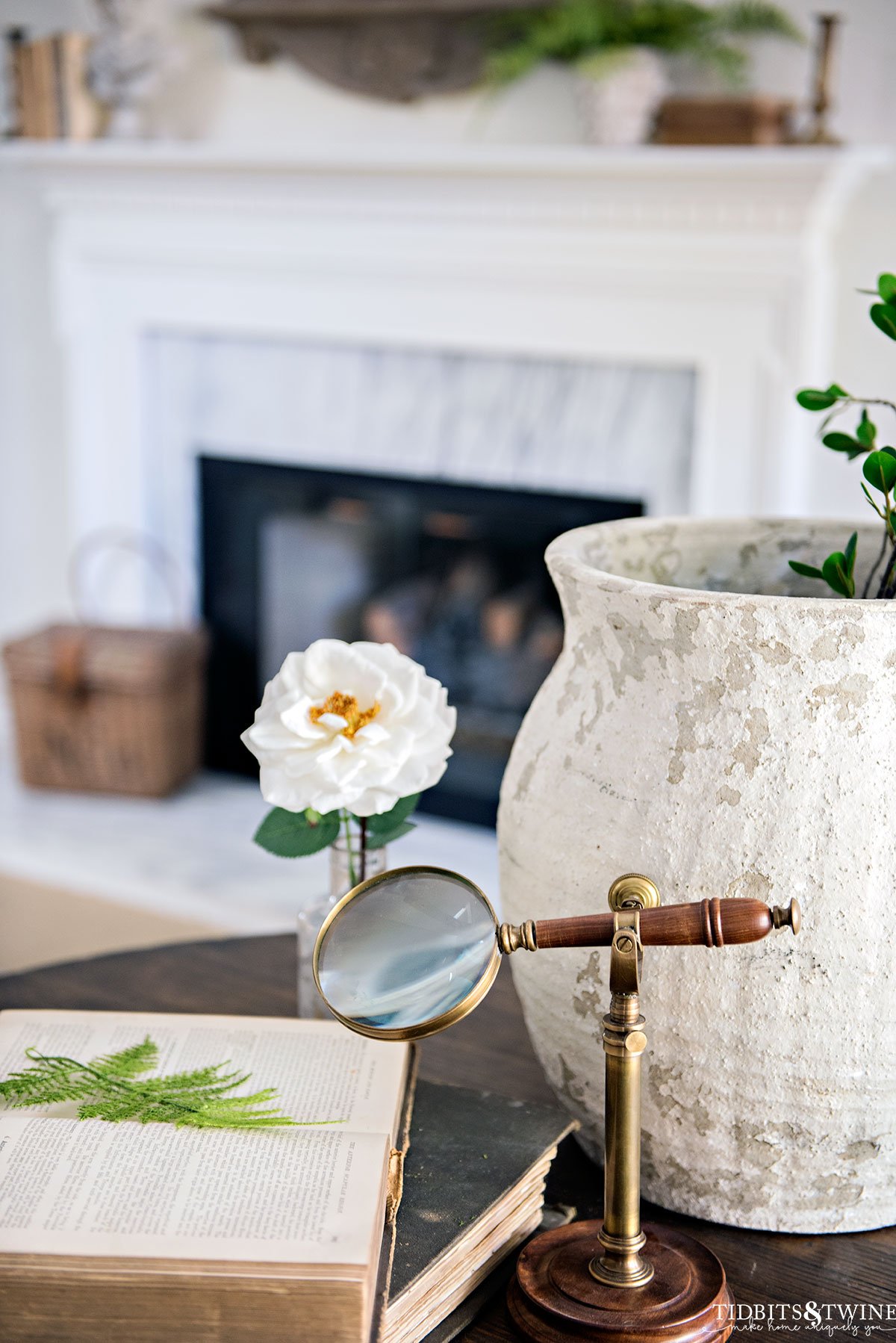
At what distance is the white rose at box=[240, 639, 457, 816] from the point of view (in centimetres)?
69

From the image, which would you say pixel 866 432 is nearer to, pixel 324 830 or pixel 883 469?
pixel 883 469

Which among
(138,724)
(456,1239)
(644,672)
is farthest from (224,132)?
(456,1239)

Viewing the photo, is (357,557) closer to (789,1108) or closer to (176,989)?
(176,989)

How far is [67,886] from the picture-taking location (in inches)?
91.3

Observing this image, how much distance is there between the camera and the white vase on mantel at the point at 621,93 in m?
1.90

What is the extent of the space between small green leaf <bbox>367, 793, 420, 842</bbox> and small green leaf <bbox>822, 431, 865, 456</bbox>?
12.1 inches

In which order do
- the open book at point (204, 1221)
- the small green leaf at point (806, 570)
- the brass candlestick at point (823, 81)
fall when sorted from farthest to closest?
the brass candlestick at point (823, 81)
the small green leaf at point (806, 570)
the open book at point (204, 1221)

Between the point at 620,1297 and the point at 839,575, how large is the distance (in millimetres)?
367

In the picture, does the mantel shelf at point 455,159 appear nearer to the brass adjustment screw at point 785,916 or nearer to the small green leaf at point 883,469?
the small green leaf at point 883,469

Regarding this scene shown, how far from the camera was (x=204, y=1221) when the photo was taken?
0.53m

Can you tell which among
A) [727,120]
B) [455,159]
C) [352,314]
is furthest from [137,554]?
[727,120]

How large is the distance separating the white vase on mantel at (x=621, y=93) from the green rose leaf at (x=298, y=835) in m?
→ 1.49

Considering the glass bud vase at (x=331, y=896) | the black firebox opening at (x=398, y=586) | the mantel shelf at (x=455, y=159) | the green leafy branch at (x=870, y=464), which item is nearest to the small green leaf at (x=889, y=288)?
the green leafy branch at (x=870, y=464)

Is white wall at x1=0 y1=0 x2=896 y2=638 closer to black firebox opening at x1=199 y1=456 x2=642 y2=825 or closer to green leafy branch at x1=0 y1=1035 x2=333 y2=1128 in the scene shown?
black firebox opening at x1=199 y1=456 x2=642 y2=825
